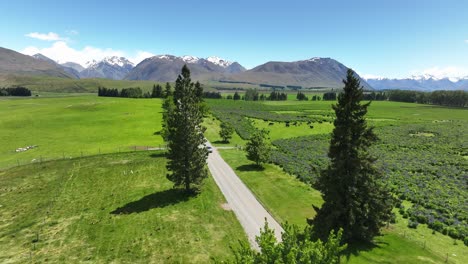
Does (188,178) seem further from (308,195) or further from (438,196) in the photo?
(438,196)

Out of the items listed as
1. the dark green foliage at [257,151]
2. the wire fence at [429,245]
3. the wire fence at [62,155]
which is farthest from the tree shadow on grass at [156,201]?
the wire fence at [62,155]

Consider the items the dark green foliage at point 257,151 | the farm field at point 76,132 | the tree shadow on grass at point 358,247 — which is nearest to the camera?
the tree shadow on grass at point 358,247

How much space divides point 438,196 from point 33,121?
126 meters

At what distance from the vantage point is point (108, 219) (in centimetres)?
3894

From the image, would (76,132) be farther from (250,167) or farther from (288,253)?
(288,253)

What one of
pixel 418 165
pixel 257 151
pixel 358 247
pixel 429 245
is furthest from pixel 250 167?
pixel 418 165

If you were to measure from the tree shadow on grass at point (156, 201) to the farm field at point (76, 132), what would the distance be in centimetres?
3340

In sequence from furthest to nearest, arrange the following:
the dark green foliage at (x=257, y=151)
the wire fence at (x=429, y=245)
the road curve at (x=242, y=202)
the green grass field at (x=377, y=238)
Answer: the dark green foliage at (x=257, y=151) → the road curve at (x=242, y=202) → the wire fence at (x=429, y=245) → the green grass field at (x=377, y=238)

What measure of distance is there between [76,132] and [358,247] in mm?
94599

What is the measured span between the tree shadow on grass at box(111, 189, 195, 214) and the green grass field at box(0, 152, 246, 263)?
5.8 inches

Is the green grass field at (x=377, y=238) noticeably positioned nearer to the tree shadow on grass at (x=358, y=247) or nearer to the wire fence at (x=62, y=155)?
the tree shadow on grass at (x=358, y=247)

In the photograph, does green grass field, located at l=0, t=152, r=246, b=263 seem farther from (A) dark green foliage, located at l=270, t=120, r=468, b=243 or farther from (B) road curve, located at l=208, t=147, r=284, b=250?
(A) dark green foliage, located at l=270, t=120, r=468, b=243

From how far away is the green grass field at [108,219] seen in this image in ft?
102

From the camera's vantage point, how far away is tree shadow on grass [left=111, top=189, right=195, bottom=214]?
41916 mm
